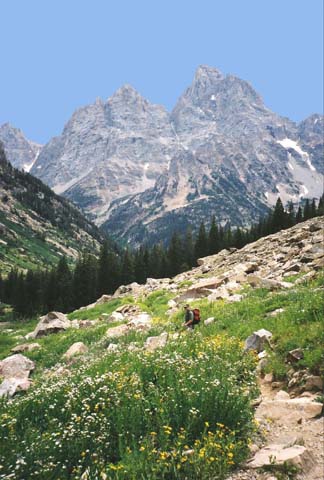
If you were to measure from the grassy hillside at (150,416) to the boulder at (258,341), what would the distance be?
27cm

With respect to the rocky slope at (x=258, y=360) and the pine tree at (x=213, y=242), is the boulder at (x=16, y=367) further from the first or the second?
the pine tree at (x=213, y=242)

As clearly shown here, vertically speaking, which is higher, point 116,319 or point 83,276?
point 83,276

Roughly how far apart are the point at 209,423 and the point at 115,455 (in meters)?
1.94

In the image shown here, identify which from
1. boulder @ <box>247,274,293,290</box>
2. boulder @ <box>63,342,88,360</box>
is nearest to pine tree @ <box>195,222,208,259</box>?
boulder @ <box>247,274,293,290</box>

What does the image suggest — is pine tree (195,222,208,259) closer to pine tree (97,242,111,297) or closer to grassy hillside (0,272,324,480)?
pine tree (97,242,111,297)

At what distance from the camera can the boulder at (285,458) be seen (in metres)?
6.55

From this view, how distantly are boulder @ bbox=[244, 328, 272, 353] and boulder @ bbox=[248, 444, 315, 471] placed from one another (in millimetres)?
5345

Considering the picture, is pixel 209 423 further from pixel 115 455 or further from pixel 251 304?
pixel 251 304

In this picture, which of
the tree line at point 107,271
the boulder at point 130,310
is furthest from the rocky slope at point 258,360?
the tree line at point 107,271

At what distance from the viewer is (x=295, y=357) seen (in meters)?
10.8

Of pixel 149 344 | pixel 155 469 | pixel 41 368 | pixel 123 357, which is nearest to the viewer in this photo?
pixel 155 469

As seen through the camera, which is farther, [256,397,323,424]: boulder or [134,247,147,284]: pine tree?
[134,247,147,284]: pine tree

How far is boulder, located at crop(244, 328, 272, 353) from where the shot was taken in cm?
1235

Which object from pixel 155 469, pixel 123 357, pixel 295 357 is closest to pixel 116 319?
pixel 123 357
